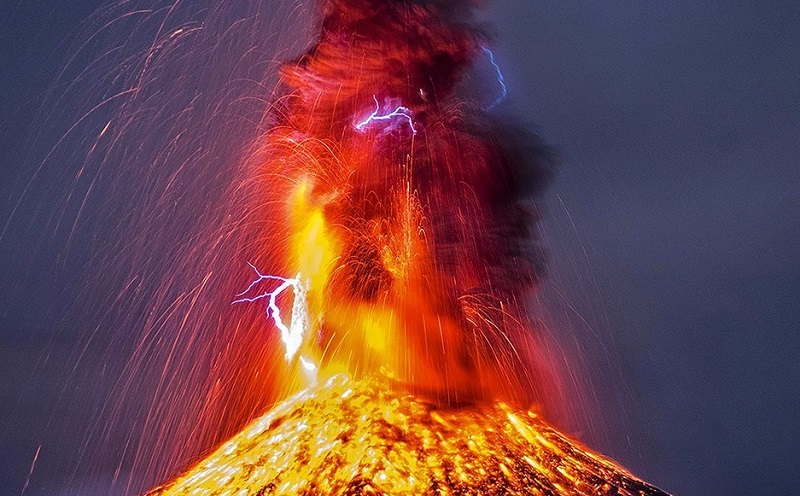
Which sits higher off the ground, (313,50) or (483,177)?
(313,50)

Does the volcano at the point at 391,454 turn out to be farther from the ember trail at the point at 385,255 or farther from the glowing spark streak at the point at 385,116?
the glowing spark streak at the point at 385,116

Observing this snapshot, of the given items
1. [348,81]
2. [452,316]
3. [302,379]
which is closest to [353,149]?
[348,81]

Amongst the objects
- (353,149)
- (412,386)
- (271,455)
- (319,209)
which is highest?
(353,149)

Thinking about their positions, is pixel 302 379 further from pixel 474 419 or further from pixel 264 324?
pixel 474 419

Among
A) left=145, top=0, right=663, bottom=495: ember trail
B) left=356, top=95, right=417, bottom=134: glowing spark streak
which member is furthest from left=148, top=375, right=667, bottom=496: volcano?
left=356, top=95, right=417, bottom=134: glowing spark streak

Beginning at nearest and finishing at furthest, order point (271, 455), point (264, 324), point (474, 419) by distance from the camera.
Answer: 1. point (271, 455)
2. point (474, 419)
3. point (264, 324)
